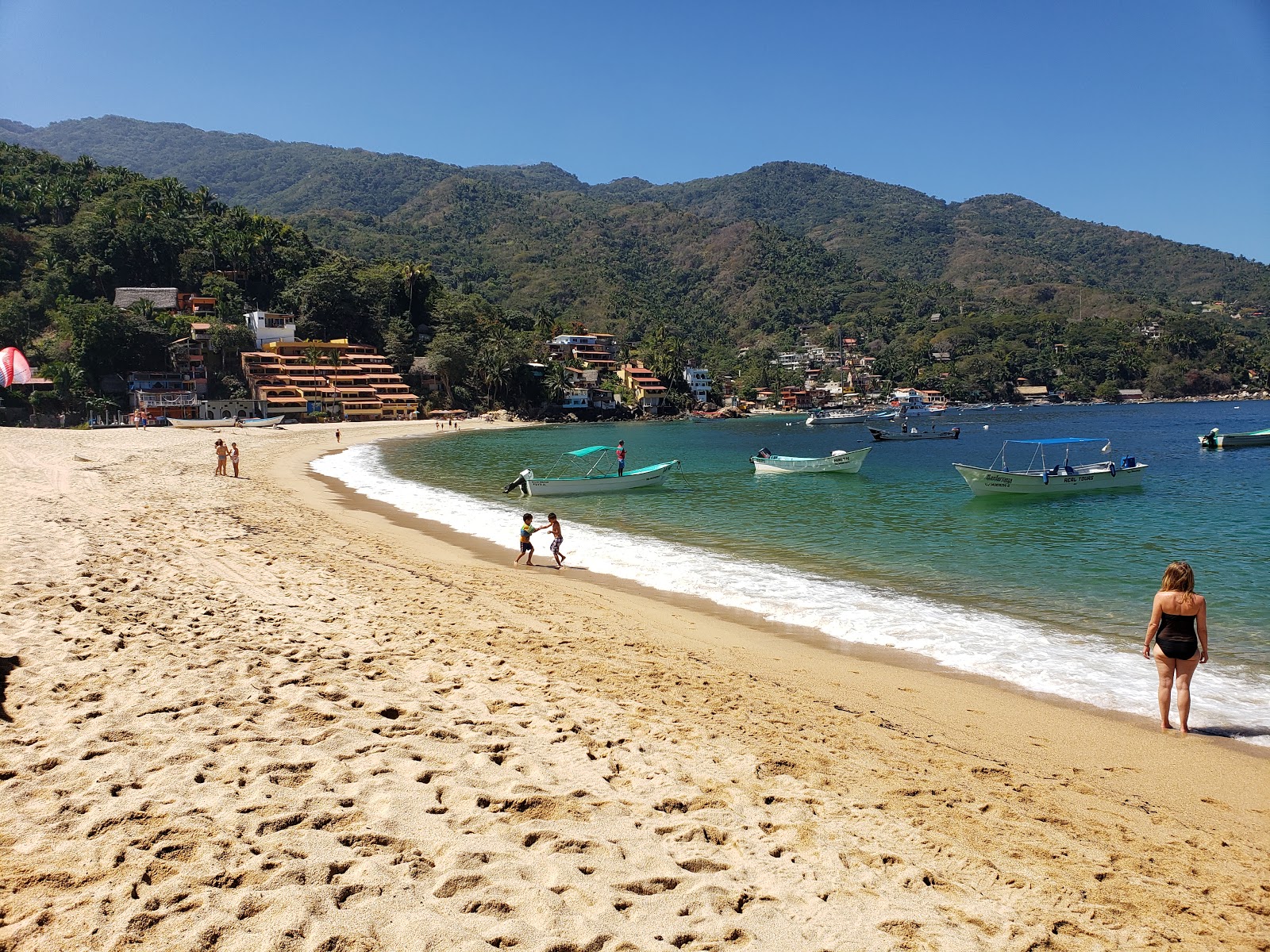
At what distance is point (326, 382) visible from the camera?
261ft

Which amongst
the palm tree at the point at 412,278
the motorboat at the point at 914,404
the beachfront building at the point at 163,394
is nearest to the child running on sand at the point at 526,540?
the beachfront building at the point at 163,394

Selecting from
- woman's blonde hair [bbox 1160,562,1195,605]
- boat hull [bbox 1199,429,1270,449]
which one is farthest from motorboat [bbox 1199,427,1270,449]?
woman's blonde hair [bbox 1160,562,1195,605]

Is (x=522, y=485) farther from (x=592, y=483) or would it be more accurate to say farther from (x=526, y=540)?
(x=526, y=540)

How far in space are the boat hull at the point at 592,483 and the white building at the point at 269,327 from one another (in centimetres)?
6839

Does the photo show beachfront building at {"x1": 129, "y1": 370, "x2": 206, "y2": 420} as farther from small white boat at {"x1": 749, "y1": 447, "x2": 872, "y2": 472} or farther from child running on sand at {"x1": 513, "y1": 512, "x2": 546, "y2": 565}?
child running on sand at {"x1": 513, "y1": 512, "x2": 546, "y2": 565}

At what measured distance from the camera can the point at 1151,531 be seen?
62.2 feet

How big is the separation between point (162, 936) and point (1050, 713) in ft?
26.6

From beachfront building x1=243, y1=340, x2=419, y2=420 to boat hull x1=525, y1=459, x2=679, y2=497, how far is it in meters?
58.5

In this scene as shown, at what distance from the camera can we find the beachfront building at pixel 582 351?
114 metres

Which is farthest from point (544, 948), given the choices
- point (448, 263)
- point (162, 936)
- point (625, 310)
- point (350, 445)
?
point (448, 263)

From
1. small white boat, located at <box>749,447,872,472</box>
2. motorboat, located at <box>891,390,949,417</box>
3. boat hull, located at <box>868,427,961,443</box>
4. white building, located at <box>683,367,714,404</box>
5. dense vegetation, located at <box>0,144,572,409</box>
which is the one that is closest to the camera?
small white boat, located at <box>749,447,872,472</box>

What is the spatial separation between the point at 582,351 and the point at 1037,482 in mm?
96572

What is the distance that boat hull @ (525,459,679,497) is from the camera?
1025 inches

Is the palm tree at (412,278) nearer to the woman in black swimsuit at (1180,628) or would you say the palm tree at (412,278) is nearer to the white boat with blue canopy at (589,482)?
the white boat with blue canopy at (589,482)
